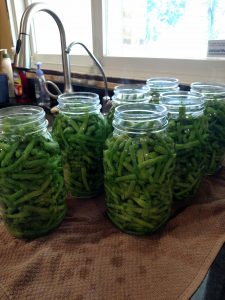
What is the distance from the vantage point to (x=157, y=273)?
13.4 inches

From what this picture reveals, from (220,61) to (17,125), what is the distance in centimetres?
58

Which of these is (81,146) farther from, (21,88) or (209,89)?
(21,88)

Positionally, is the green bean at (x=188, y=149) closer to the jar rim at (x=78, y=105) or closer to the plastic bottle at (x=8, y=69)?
the jar rim at (x=78, y=105)

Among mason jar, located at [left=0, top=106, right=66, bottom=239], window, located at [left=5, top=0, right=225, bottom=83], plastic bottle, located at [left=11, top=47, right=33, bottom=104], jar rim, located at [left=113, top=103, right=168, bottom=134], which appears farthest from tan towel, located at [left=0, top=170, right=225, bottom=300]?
plastic bottle, located at [left=11, top=47, right=33, bottom=104]

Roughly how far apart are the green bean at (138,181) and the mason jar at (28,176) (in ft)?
0.29

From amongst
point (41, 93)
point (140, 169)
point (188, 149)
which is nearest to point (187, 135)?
point (188, 149)

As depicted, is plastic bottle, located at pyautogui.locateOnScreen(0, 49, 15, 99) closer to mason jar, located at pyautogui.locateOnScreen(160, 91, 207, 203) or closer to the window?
the window

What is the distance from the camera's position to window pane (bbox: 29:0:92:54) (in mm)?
1071

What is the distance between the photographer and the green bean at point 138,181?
0.37 m

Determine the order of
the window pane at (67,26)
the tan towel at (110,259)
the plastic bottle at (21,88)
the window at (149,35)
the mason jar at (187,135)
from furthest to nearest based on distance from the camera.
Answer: the plastic bottle at (21,88)
the window pane at (67,26)
the window at (149,35)
the mason jar at (187,135)
the tan towel at (110,259)

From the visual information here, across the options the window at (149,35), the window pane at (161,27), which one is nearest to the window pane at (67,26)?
the window at (149,35)

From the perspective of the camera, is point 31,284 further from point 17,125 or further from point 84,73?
point 84,73

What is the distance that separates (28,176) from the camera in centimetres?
37

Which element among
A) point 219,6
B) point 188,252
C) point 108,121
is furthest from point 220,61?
point 188,252
